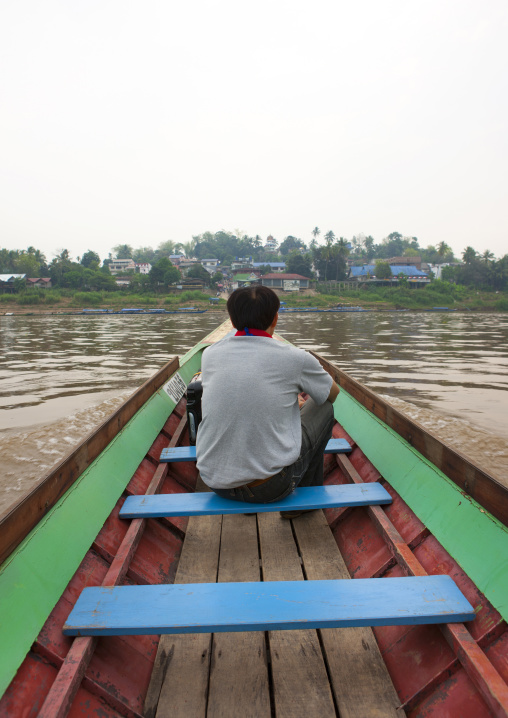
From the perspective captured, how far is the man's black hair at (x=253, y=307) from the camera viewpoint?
201 cm

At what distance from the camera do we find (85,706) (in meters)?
1.36

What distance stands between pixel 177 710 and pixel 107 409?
6116mm

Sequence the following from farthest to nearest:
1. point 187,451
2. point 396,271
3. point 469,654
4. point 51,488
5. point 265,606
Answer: point 396,271, point 187,451, point 51,488, point 265,606, point 469,654

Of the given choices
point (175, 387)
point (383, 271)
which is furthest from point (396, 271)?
point (175, 387)

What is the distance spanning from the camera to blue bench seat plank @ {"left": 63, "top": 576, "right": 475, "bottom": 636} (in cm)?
150

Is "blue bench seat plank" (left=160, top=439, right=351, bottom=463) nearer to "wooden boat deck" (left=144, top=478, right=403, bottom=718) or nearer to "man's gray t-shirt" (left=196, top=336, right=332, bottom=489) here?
"wooden boat deck" (left=144, top=478, right=403, bottom=718)

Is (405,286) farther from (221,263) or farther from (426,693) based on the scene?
(426,693)

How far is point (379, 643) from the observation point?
1781 millimetres

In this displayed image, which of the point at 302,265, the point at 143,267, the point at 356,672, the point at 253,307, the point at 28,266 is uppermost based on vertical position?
the point at 143,267

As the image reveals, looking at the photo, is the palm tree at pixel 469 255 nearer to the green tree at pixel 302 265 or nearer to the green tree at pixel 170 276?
the green tree at pixel 302 265

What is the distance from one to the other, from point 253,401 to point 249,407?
31mm

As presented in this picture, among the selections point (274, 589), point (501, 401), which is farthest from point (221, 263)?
point (274, 589)

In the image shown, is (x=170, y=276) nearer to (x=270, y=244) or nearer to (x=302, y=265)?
(x=302, y=265)

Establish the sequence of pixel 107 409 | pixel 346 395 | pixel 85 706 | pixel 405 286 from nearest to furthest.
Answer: pixel 85 706 → pixel 346 395 → pixel 107 409 → pixel 405 286
